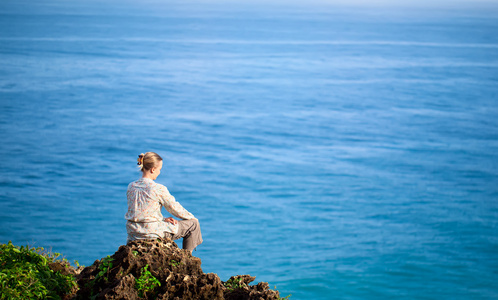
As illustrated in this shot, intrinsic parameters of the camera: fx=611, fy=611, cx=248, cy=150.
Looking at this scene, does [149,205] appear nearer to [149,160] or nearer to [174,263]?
[149,160]

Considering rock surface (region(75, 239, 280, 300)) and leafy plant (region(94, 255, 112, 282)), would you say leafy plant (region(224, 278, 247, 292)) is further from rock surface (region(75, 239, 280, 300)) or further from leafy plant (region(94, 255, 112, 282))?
leafy plant (region(94, 255, 112, 282))

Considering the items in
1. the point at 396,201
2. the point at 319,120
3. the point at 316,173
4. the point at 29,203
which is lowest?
the point at 29,203

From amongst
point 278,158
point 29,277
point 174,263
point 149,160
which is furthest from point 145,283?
point 278,158

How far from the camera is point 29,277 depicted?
326 cm

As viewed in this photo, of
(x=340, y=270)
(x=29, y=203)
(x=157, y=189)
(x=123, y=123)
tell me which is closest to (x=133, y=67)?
(x=123, y=123)

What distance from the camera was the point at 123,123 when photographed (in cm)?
2047

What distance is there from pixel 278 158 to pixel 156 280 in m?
13.8

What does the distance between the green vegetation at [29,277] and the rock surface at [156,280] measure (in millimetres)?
126

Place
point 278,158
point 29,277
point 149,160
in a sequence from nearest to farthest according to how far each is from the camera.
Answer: point 29,277 < point 149,160 < point 278,158

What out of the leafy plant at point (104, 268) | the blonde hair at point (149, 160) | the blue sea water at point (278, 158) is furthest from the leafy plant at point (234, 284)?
the blue sea water at point (278, 158)

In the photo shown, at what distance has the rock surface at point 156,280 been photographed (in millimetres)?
3223

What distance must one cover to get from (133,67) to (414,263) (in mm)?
23130

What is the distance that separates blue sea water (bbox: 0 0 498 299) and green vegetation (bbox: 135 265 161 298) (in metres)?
6.78

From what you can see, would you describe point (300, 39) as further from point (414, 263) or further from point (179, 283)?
point (179, 283)
